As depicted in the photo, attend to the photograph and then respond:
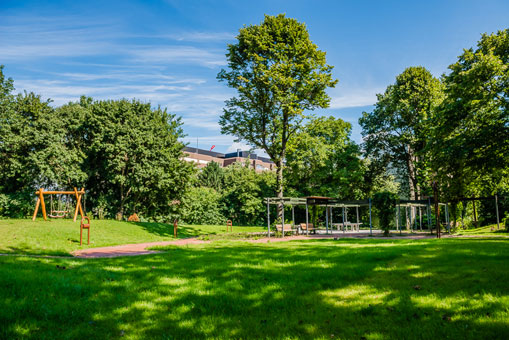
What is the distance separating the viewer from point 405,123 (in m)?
32.7

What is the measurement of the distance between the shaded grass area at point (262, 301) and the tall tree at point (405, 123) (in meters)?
26.1

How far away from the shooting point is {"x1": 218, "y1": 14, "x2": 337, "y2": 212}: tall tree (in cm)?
2445

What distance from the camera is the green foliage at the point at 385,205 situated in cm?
2108

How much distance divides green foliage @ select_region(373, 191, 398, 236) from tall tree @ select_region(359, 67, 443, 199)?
33.1 feet

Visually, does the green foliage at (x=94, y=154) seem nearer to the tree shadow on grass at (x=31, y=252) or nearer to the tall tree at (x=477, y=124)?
the tree shadow on grass at (x=31, y=252)

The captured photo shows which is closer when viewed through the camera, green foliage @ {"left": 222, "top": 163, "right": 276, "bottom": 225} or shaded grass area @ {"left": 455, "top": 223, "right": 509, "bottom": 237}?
shaded grass area @ {"left": 455, "top": 223, "right": 509, "bottom": 237}

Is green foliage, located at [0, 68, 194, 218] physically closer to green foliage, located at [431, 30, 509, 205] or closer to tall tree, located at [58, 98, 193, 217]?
tall tree, located at [58, 98, 193, 217]

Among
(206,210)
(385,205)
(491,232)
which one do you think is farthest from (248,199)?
(491,232)

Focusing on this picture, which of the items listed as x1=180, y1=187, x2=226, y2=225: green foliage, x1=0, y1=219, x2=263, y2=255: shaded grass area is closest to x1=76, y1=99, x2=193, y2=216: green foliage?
x1=0, y1=219, x2=263, y2=255: shaded grass area

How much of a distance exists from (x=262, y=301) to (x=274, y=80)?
21114 millimetres

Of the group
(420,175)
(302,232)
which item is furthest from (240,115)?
(420,175)

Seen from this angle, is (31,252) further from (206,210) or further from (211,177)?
(211,177)

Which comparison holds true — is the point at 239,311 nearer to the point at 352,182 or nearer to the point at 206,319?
the point at 206,319

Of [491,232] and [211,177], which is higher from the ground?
[211,177]
